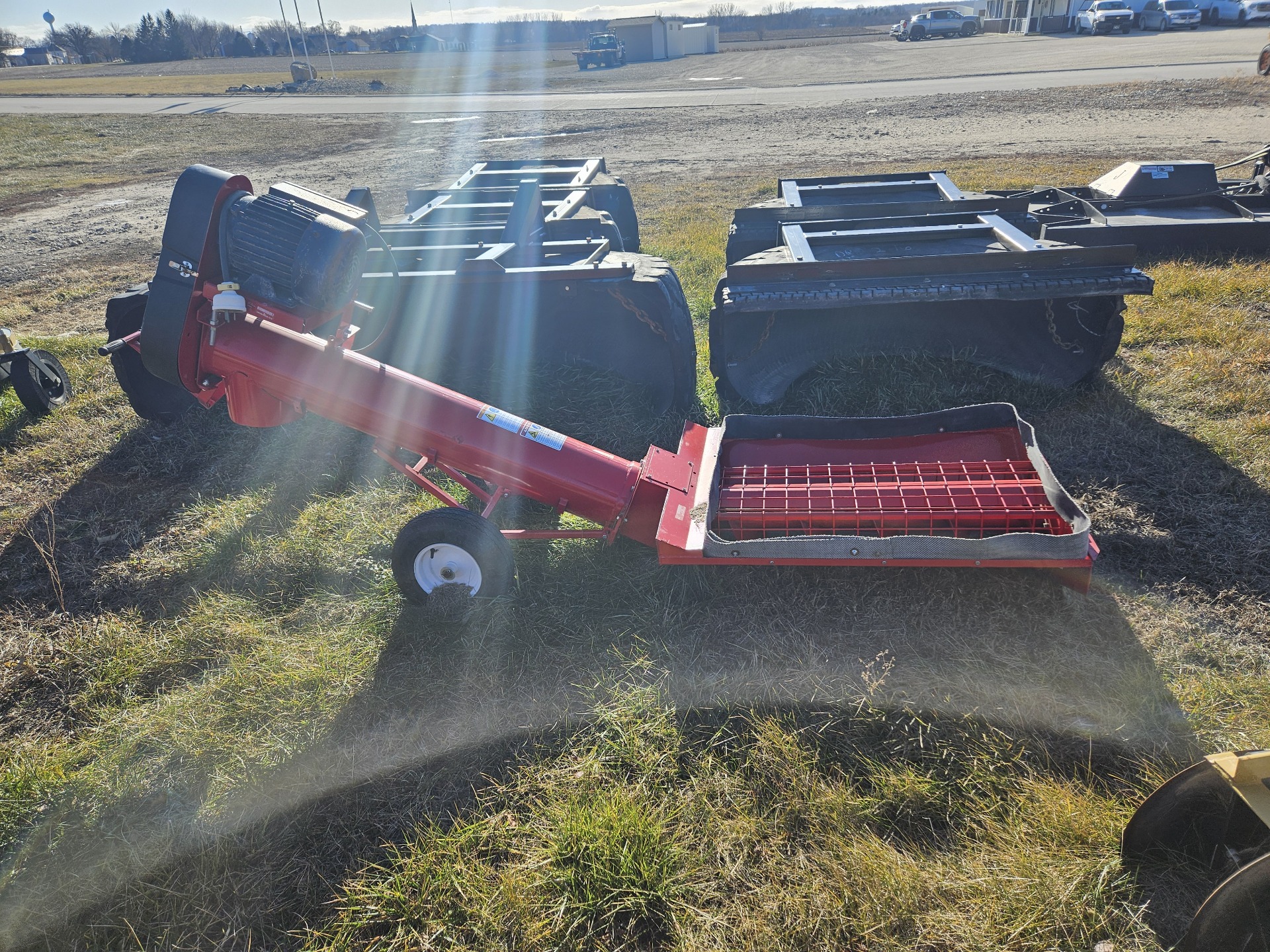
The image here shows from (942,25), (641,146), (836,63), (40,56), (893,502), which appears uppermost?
(40,56)

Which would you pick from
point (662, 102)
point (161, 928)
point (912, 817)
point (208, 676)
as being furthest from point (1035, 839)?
point (662, 102)

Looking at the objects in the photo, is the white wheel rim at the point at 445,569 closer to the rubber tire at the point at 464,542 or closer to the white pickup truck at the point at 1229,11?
the rubber tire at the point at 464,542

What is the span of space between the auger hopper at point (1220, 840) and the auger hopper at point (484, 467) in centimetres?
89

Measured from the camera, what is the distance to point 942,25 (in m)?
41.1

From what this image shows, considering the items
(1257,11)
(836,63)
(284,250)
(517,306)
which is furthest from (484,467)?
(1257,11)

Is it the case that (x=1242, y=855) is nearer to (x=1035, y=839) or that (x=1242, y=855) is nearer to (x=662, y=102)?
(x=1035, y=839)

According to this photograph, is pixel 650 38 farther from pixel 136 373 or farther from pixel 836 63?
pixel 136 373

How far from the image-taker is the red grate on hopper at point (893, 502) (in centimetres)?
308

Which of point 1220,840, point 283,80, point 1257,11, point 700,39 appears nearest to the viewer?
point 1220,840

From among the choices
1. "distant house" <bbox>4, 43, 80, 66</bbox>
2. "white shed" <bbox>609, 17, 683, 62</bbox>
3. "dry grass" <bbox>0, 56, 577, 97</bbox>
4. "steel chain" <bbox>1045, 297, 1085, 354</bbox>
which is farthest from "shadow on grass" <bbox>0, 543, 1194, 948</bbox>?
"distant house" <bbox>4, 43, 80, 66</bbox>

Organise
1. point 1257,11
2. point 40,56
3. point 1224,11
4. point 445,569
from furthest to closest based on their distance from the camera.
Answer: point 40,56 → point 1224,11 → point 1257,11 → point 445,569

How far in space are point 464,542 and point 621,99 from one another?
2471cm

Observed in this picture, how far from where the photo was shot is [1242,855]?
1983 mm

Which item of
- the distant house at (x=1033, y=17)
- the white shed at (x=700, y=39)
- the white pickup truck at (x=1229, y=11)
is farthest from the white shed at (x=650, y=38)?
the white pickup truck at (x=1229, y=11)
